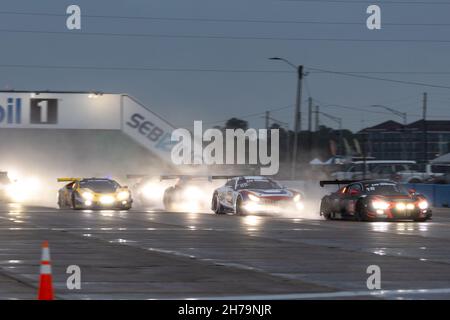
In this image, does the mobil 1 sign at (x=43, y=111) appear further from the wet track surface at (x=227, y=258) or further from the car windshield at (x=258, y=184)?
the wet track surface at (x=227, y=258)

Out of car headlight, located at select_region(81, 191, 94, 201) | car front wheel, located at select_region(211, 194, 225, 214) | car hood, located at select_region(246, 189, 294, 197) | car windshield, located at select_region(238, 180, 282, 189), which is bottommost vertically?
car front wheel, located at select_region(211, 194, 225, 214)

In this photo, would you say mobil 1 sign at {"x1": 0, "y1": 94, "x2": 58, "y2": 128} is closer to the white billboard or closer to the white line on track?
the white billboard

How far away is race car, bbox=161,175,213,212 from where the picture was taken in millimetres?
40906

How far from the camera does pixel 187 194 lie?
41.0 metres

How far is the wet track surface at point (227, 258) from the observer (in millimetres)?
13273

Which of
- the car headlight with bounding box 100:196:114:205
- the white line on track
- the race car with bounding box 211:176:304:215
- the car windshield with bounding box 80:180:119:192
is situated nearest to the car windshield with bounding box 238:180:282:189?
the race car with bounding box 211:176:304:215

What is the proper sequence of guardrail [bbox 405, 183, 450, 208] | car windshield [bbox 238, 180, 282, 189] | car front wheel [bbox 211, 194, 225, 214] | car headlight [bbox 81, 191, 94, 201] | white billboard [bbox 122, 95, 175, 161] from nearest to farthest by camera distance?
car windshield [bbox 238, 180, 282, 189] < car front wheel [bbox 211, 194, 225, 214] < car headlight [bbox 81, 191, 94, 201] < guardrail [bbox 405, 183, 450, 208] < white billboard [bbox 122, 95, 175, 161]

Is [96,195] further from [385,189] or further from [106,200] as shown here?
[385,189]

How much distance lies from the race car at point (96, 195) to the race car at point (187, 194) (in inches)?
99.1

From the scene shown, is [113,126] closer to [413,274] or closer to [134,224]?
[134,224]

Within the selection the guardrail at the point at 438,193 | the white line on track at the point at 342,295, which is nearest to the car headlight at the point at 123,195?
the guardrail at the point at 438,193

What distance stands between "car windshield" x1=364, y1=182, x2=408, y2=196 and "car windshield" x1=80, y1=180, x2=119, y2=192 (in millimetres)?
11635

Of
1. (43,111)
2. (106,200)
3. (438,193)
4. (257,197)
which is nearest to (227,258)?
(257,197)
